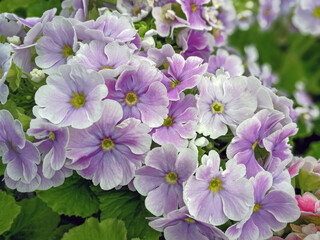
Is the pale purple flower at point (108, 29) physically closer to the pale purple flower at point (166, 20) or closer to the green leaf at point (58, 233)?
the pale purple flower at point (166, 20)

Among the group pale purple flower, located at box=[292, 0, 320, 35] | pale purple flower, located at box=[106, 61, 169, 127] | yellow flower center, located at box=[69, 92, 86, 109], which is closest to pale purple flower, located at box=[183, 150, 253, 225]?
pale purple flower, located at box=[106, 61, 169, 127]

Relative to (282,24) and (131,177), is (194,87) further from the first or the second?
(282,24)

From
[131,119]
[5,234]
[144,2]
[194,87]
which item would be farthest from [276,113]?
[5,234]

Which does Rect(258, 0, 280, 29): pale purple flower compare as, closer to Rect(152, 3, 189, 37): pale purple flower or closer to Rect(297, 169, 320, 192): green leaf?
Rect(152, 3, 189, 37): pale purple flower

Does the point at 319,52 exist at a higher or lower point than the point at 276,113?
lower

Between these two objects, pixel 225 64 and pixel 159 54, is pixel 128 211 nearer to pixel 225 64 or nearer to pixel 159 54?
pixel 159 54

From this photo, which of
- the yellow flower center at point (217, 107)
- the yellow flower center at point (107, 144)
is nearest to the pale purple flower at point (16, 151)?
the yellow flower center at point (107, 144)

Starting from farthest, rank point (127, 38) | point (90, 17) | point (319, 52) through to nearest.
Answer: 1. point (319, 52)
2. point (90, 17)
3. point (127, 38)
